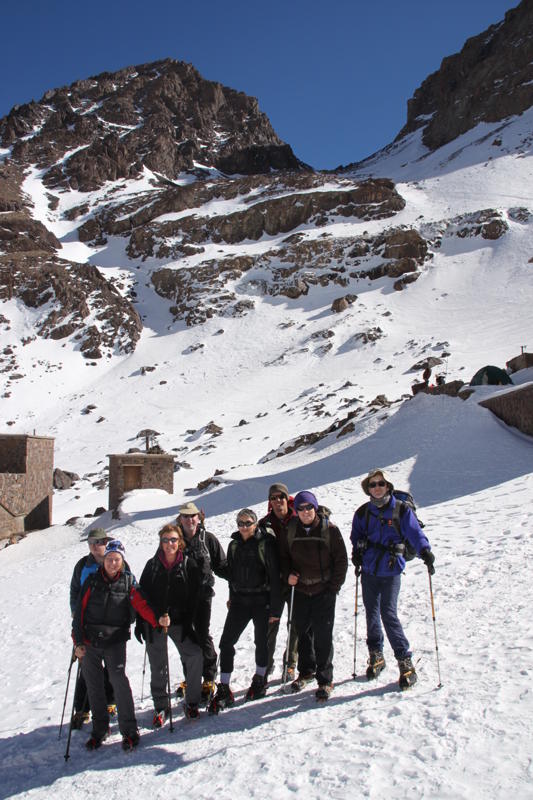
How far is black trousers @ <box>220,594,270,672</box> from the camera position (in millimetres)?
4609

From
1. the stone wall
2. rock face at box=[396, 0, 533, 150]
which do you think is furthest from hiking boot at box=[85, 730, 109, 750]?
rock face at box=[396, 0, 533, 150]

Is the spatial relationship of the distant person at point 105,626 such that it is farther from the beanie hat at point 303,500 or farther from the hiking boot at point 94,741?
the beanie hat at point 303,500

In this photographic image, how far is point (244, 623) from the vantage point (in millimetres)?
4727

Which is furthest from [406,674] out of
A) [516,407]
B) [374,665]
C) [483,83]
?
[483,83]

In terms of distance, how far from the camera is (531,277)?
4344 cm

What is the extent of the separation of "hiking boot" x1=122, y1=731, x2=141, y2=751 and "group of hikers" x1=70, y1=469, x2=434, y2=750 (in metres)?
0.03

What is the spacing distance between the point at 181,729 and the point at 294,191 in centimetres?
7374

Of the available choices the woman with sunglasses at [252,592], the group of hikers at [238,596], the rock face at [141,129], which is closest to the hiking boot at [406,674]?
the group of hikers at [238,596]

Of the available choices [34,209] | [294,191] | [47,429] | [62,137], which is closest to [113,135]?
[62,137]

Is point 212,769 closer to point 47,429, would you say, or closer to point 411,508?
point 411,508

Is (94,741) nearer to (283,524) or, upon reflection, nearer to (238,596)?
(238,596)

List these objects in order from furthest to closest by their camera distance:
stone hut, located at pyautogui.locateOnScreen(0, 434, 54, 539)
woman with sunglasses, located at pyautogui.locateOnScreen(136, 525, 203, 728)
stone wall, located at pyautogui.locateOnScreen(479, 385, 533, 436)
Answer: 1. stone hut, located at pyautogui.locateOnScreen(0, 434, 54, 539)
2. stone wall, located at pyautogui.locateOnScreen(479, 385, 533, 436)
3. woman with sunglasses, located at pyautogui.locateOnScreen(136, 525, 203, 728)

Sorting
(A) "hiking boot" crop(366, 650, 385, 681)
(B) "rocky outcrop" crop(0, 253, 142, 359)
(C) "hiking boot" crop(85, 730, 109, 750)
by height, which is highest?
(B) "rocky outcrop" crop(0, 253, 142, 359)

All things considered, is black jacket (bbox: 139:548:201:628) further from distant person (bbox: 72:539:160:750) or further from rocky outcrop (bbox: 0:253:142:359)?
rocky outcrop (bbox: 0:253:142:359)
